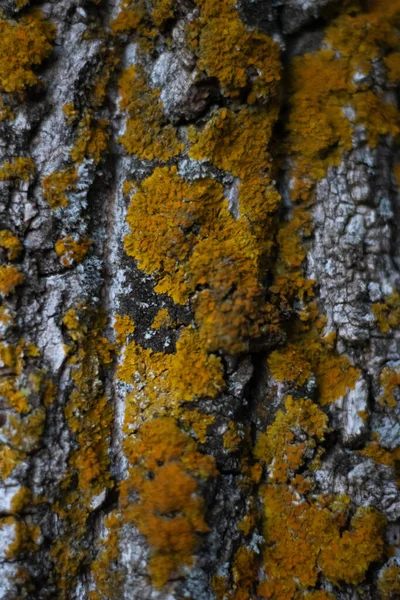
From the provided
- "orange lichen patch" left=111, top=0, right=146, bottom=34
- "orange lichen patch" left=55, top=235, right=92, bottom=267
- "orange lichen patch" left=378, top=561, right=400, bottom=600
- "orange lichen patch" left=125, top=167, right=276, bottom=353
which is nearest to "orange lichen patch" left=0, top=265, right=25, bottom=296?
"orange lichen patch" left=55, top=235, right=92, bottom=267

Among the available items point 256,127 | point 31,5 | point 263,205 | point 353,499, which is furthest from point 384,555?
point 31,5

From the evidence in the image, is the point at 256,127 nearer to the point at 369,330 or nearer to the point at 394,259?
the point at 394,259

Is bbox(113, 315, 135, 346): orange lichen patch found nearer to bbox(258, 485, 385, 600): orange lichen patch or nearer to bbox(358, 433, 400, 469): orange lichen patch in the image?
bbox(258, 485, 385, 600): orange lichen patch

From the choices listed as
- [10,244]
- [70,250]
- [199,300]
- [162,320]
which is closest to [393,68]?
[199,300]

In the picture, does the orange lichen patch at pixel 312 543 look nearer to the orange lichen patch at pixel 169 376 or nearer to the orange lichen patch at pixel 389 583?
the orange lichen patch at pixel 389 583

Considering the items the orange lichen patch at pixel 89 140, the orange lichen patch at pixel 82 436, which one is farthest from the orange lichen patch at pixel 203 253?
the orange lichen patch at pixel 82 436
